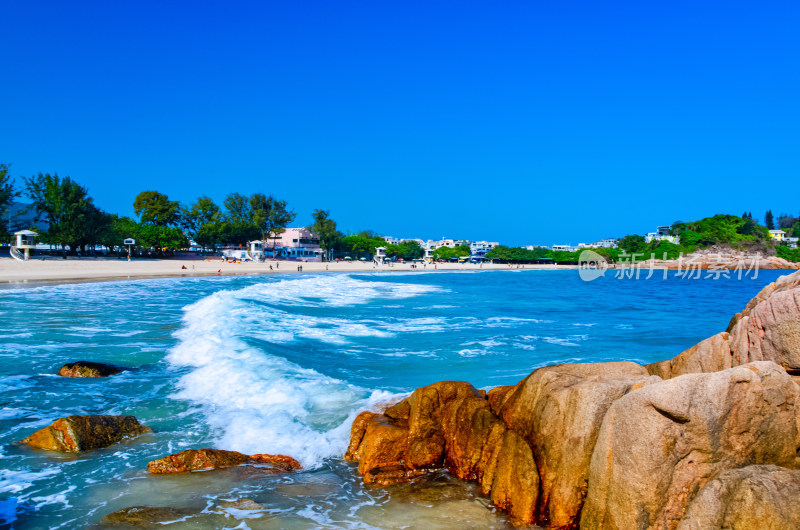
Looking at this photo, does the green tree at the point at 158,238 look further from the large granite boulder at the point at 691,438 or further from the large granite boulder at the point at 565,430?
the large granite boulder at the point at 691,438

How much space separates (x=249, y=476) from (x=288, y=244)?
10265 centimetres

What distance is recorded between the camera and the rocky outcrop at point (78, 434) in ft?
24.1

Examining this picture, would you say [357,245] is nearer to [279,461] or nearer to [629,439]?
[279,461]

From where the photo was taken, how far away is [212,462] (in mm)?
6754

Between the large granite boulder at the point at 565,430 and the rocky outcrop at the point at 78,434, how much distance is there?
238 inches

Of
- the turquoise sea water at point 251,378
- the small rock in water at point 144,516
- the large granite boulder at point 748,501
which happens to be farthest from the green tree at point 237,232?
the large granite boulder at point 748,501

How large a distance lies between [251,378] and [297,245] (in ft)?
319

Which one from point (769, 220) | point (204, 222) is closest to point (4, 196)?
point (204, 222)

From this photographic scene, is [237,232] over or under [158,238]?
over

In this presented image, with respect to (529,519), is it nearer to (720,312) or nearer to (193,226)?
(720,312)

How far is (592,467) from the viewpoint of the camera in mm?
4879

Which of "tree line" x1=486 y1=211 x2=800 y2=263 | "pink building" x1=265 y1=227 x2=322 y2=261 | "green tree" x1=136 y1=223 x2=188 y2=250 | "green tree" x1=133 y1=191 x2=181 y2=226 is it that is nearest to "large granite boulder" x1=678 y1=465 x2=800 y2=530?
"green tree" x1=136 y1=223 x2=188 y2=250

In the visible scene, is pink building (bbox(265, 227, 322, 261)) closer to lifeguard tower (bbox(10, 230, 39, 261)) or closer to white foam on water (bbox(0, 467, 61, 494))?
lifeguard tower (bbox(10, 230, 39, 261))

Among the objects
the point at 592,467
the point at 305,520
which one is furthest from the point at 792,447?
the point at 305,520
